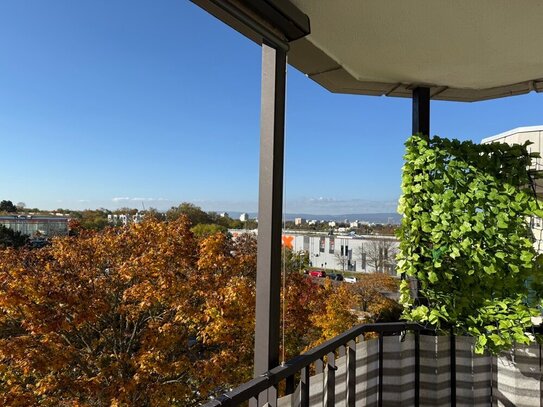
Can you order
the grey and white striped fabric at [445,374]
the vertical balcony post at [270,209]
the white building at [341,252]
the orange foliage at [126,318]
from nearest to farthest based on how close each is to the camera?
1. the vertical balcony post at [270,209]
2. the grey and white striped fabric at [445,374]
3. the orange foliage at [126,318]
4. the white building at [341,252]

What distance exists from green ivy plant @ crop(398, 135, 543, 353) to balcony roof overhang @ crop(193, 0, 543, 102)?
382 mm

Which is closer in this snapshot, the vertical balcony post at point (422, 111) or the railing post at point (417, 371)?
the railing post at point (417, 371)

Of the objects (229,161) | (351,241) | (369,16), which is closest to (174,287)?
(351,241)

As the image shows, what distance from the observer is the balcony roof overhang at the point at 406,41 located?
1285mm

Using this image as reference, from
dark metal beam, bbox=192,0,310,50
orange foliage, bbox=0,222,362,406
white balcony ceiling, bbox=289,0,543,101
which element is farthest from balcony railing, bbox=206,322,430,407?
orange foliage, bbox=0,222,362,406

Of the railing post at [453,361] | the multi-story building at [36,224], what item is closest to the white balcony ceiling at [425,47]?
the railing post at [453,361]

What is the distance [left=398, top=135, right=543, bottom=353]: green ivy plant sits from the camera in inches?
75.4

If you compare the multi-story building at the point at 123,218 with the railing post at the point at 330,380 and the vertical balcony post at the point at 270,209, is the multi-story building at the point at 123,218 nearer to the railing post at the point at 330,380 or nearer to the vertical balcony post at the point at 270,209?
the railing post at the point at 330,380

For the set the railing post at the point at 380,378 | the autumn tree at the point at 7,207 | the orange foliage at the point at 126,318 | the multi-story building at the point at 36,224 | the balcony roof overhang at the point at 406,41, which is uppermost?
the balcony roof overhang at the point at 406,41

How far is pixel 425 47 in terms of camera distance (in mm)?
1646

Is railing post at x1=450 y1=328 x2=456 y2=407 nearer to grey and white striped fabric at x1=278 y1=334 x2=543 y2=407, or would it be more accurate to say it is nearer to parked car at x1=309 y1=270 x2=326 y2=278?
grey and white striped fabric at x1=278 y1=334 x2=543 y2=407

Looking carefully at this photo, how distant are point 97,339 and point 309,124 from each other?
39.8ft

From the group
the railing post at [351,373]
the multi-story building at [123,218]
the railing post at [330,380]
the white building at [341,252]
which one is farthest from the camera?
the white building at [341,252]

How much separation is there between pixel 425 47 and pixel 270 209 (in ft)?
3.49
